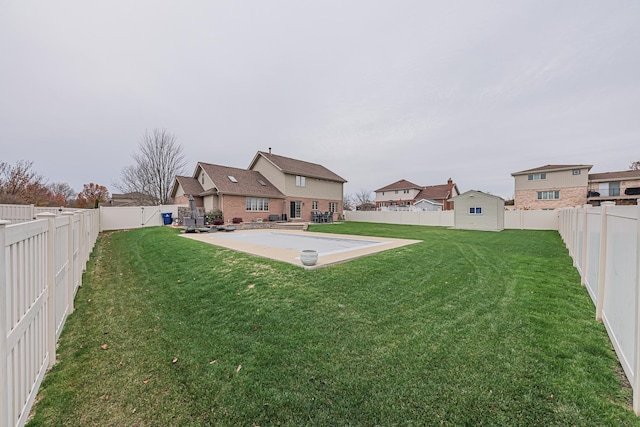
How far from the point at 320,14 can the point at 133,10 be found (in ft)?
24.2

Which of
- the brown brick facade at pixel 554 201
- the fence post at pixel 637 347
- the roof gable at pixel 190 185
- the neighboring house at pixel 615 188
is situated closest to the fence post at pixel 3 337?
→ the fence post at pixel 637 347

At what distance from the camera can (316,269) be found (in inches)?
245

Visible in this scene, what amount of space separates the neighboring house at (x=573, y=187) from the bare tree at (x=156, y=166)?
42069 mm

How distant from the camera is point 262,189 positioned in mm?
24750

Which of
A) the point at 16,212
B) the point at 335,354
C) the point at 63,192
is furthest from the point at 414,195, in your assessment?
the point at 63,192

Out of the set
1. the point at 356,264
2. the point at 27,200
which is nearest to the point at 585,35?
the point at 356,264

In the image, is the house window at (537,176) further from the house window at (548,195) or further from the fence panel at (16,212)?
the fence panel at (16,212)

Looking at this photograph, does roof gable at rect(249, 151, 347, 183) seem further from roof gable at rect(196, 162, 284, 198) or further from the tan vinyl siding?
the tan vinyl siding

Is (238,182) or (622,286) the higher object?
(238,182)

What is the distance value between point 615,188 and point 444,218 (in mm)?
21250

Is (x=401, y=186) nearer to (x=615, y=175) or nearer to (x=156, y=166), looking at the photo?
(x=615, y=175)

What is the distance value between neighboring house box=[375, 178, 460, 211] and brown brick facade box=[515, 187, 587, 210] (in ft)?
37.2

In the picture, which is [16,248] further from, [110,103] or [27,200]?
[27,200]

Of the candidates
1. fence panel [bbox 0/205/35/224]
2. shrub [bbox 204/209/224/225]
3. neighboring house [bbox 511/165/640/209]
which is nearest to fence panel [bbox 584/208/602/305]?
fence panel [bbox 0/205/35/224]
